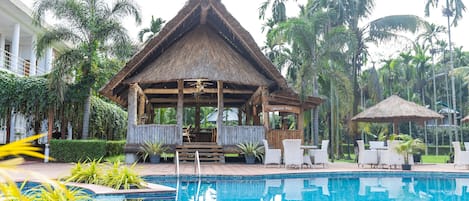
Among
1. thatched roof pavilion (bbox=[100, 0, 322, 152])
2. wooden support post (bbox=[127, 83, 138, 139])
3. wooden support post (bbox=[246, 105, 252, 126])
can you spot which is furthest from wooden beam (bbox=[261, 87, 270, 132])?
wooden support post (bbox=[127, 83, 138, 139])

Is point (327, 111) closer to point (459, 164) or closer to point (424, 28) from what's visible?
point (424, 28)

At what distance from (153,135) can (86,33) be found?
4.55 meters

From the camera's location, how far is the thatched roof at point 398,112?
15.1 meters

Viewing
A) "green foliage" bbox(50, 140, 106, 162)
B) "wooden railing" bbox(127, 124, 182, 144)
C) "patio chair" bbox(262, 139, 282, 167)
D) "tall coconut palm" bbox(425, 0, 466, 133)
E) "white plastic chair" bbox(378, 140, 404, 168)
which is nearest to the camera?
"patio chair" bbox(262, 139, 282, 167)

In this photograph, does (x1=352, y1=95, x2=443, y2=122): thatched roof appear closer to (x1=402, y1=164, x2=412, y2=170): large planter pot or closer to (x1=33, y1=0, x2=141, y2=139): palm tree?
(x1=402, y1=164, x2=412, y2=170): large planter pot

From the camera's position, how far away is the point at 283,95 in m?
15.5

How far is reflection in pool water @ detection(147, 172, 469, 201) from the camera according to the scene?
25.2 ft

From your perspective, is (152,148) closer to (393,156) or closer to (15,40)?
(393,156)

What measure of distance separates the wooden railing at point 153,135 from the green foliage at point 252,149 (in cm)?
196

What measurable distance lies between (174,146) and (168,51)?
10.4 ft

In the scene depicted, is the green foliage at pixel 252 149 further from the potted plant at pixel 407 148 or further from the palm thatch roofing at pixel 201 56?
the potted plant at pixel 407 148

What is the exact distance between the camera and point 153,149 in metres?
12.8

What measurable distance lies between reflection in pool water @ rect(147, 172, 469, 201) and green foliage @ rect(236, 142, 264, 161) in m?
2.96

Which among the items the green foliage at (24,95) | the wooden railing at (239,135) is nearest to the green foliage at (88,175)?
the wooden railing at (239,135)
